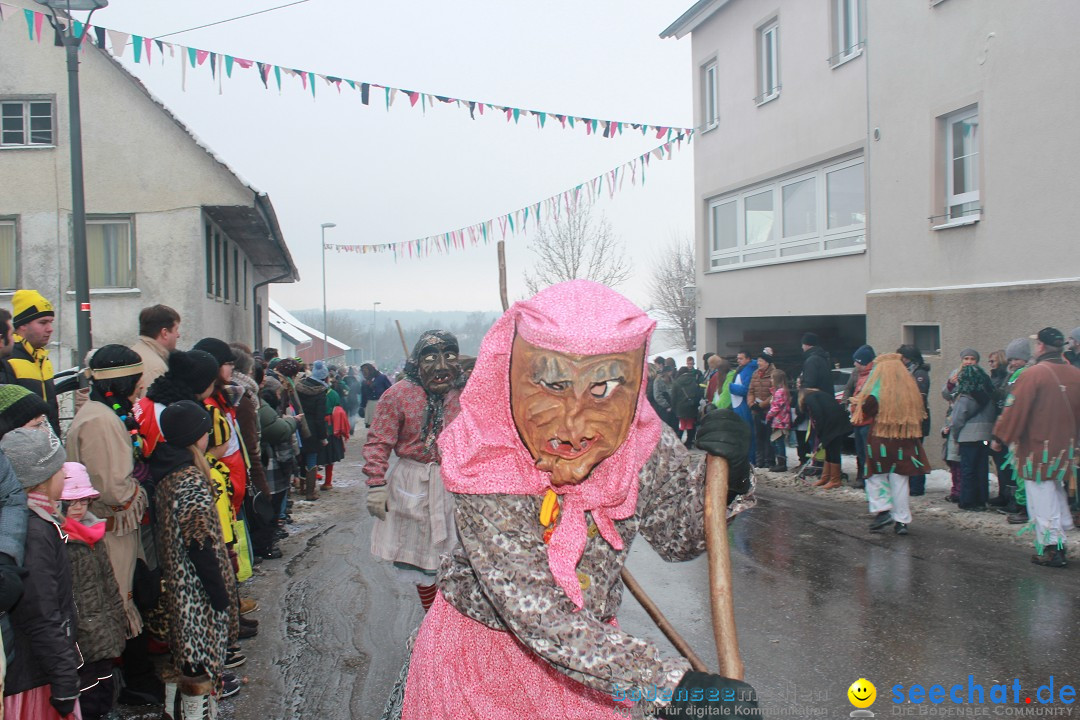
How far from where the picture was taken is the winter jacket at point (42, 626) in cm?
308

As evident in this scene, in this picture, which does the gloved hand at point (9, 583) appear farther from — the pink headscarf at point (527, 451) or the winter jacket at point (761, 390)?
the winter jacket at point (761, 390)

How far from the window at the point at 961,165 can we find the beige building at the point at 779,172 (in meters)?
1.87

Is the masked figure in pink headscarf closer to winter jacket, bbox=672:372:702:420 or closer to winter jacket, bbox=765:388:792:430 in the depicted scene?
winter jacket, bbox=765:388:792:430

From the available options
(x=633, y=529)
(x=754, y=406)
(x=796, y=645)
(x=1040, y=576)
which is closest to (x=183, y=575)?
(x=633, y=529)

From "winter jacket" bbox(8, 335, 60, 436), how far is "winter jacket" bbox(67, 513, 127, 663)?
154 centimetres

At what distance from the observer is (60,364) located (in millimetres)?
15125

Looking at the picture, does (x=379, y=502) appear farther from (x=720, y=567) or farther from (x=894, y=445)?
(x=894, y=445)

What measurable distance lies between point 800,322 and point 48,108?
14.7 m

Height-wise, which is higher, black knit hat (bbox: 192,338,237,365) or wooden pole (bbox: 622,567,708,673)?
black knit hat (bbox: 192,338,237,365)

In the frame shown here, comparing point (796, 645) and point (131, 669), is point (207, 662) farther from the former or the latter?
point (796, 645)

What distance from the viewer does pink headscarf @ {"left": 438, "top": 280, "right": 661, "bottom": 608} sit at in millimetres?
2205

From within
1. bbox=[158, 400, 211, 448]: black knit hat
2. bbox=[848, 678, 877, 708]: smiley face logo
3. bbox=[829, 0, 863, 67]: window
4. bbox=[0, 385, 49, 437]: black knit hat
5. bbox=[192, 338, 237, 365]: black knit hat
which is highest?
bbox=[829, 0, 863, 67]: window

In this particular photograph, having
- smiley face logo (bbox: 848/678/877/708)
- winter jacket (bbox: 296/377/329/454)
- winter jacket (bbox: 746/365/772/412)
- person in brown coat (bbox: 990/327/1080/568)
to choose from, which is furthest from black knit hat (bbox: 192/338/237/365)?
winter jacket (bbox: 746/365/772/412)

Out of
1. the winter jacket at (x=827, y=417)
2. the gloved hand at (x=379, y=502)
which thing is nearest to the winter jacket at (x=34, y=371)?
the gloved hand at (x=379, y=502)
